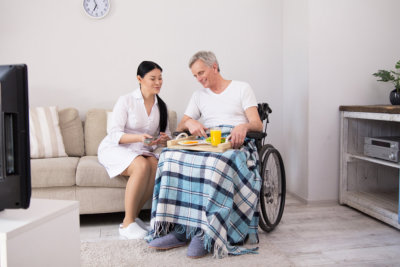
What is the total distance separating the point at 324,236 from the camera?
2.28m

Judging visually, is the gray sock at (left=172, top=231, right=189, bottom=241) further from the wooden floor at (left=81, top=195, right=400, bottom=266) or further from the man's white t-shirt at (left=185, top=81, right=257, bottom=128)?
the man's white t-shirt at (left=185, top=81, right=257, bottom=128)

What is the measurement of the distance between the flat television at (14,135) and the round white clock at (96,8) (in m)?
2.41

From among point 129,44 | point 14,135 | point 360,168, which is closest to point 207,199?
point 14,135

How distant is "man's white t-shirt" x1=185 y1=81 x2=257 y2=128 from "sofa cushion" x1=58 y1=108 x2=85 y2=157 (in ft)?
3.57

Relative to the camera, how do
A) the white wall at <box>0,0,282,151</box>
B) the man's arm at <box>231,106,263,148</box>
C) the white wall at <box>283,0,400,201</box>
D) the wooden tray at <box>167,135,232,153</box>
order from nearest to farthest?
the wooden tray at <box>167,135,232,153</box>
the man's arm at <box>231,106,263,148</box>
the white wall at <box>283,0,400,201</box>
the white wall at <box>0,0,282,151</box>

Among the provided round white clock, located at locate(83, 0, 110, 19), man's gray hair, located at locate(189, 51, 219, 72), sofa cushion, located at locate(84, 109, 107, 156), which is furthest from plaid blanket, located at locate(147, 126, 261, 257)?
round white clock, located at locate(83, 0, 110, 19)

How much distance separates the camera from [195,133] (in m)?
2.44

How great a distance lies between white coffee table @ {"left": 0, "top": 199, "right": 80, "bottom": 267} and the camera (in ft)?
2.94

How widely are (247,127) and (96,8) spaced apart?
1.78 meters

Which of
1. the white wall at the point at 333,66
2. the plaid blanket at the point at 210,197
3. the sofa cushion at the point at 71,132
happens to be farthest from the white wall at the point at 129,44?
the plaid blanket at the point at 210,197

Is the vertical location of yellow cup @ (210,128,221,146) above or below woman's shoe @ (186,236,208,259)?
above

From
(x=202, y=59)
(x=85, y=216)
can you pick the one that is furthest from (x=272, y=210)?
(x=85, y=216)

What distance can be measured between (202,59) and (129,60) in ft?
3.26

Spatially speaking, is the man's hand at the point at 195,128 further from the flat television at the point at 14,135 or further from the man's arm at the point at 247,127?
the flat television at the point at 14,135
